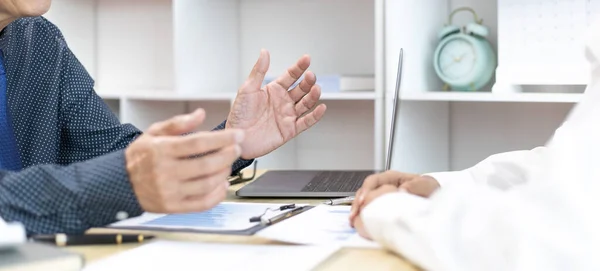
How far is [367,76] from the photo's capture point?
268 centimetres

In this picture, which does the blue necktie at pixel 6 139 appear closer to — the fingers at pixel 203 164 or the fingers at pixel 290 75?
the fingers at pixel 290 75

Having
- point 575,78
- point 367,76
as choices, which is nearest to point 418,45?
point 367,76

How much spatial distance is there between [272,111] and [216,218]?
405 mm

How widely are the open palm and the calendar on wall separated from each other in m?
0.91

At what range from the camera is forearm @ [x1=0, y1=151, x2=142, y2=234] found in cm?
104

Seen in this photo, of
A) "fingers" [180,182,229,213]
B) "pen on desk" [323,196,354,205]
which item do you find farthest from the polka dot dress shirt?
"fingers" [180,182,229,213]

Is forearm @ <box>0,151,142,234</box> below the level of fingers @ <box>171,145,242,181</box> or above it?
below

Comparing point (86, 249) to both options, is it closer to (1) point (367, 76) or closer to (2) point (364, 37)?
(1) point (367, 76)

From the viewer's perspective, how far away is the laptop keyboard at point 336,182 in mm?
1508

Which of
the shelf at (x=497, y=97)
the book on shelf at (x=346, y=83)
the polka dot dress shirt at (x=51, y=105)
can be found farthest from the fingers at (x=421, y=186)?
the book on shelf at (x=346, y=83)

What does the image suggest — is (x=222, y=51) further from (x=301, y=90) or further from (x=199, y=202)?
(x=199, y=202)

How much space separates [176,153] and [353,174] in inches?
32.0

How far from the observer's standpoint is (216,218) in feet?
3.99

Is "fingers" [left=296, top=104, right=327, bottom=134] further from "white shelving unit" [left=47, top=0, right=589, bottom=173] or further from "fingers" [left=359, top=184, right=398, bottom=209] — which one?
"white shelving unit" [left=47, top=0, right=589, bottom=173]
